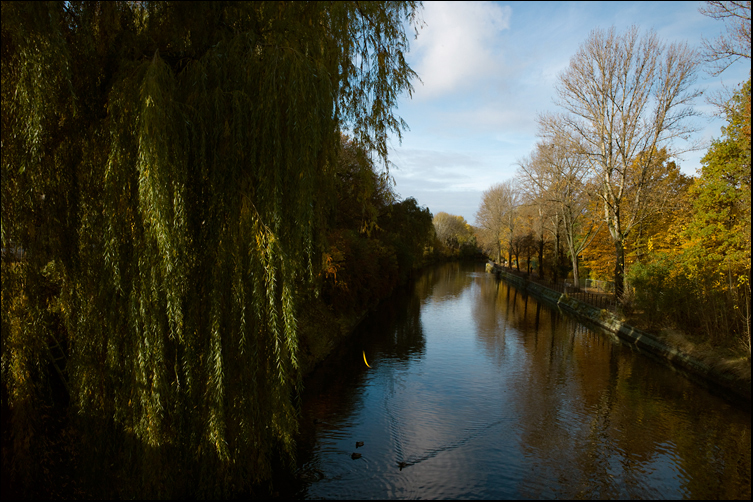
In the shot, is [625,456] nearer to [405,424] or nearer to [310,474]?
[405,424]

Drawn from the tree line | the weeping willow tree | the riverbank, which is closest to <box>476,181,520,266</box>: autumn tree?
the tree line

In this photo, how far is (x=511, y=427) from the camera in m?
10.4

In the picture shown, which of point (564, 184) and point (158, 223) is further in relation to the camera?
point (564, 184)

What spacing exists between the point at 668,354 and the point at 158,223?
56.7 feet

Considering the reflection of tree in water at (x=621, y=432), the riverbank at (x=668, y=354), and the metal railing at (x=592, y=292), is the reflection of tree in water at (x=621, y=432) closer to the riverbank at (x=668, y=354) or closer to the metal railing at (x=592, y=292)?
the riverbank at (x=668, y=354)

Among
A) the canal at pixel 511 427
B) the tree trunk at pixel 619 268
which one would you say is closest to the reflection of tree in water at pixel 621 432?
the canal at pixel 511 427

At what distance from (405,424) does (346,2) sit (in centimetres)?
864

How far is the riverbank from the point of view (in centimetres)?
1262

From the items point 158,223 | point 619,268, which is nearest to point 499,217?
point 619,268

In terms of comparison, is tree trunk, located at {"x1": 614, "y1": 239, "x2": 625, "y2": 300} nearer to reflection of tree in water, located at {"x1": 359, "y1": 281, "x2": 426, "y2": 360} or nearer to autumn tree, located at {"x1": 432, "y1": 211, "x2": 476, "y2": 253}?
reflection of tree in water, located at {"x1": 359, "y1": 281, "x2": 426, "y2": 360}

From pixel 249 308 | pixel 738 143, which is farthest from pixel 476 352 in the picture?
pixel 249 308

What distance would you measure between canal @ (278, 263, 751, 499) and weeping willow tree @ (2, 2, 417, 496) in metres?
2.67

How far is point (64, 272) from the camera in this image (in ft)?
19.0

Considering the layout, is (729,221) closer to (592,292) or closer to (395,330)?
(395,330)
